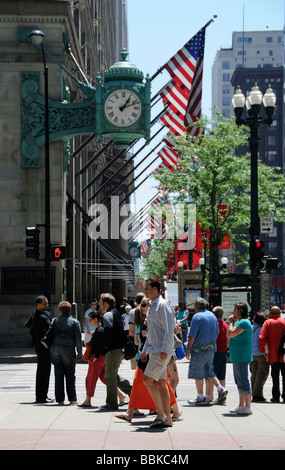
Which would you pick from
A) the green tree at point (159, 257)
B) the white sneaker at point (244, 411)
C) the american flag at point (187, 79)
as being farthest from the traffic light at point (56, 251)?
the green tree at point (159, 257)

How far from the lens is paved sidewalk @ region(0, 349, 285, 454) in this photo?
1077cm

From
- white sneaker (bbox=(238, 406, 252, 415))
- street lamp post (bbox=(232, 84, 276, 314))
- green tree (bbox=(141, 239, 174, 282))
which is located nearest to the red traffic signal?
street lamp post (bbox=(232, 84, 276, 314))

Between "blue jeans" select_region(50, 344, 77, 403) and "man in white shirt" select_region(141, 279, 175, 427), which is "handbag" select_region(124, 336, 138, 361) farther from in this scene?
"man in white shirt" select_region(141, 279, 175, 427)

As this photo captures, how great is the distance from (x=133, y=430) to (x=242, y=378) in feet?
9.98

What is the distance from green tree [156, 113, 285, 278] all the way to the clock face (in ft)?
40.3

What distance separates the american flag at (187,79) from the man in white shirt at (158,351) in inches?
993

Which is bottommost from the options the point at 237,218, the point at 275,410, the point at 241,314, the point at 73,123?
the point at 275,410

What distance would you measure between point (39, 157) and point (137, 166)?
20.0 meters

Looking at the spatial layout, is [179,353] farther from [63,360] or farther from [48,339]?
[48,339]

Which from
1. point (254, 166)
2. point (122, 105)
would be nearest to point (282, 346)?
point (254, 166)

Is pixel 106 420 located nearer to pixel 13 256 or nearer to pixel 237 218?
pixel 13 256

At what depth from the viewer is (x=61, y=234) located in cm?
3369

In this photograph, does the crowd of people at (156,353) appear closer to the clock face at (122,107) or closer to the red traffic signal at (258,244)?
the red traffic signal at (258,244)
